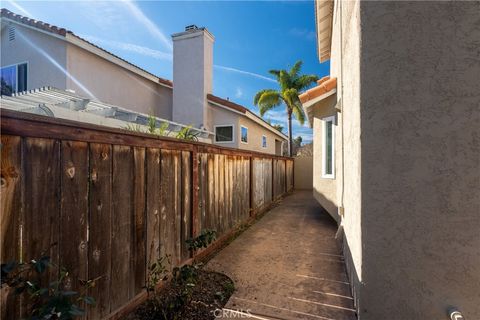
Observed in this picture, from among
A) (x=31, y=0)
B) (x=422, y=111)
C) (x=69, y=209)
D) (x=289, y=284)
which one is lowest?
(x=289, y=284)

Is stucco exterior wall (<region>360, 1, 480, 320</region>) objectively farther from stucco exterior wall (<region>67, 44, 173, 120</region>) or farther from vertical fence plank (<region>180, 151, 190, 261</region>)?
stucco exterior wall (<region>67, 44, 173, 120</region>)

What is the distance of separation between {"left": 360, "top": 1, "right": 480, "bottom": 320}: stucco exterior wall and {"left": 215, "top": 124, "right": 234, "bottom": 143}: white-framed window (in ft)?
32.6

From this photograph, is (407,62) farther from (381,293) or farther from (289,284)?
(289,284)

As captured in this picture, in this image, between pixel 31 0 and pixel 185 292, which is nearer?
pixel 185 292

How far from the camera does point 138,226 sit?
117 inches

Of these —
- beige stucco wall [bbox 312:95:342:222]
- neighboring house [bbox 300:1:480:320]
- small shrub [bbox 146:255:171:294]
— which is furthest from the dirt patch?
beige stucco wall [bbox 312:95:342:222]

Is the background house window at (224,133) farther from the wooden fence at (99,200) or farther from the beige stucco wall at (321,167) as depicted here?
→ the wooden fence at (99,200)

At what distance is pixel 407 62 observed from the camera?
106 inches

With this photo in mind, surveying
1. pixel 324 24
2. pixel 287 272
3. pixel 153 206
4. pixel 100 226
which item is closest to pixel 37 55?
pixel 153 206

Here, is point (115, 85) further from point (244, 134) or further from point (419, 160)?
point (419, 160)

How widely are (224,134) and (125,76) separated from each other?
206 inches

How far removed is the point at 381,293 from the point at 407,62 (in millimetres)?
2577

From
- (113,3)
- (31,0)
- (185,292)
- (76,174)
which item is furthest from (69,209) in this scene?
(113,3)

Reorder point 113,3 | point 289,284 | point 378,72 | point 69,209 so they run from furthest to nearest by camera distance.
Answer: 1. point 113,3
2. point 289,284
3. point 378,72
4. point 69,209
